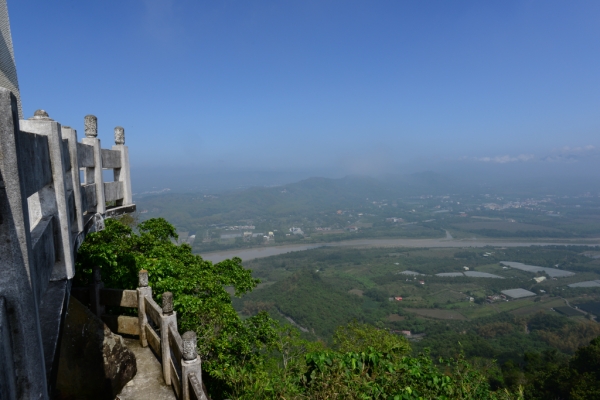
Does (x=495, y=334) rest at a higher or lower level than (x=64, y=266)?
lower

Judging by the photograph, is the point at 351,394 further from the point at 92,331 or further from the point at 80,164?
the point at 80,164

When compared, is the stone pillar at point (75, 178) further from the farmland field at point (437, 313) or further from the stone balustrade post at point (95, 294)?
the farmland field at point (437, 313)

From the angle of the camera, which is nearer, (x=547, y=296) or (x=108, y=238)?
(x=108, y=238)

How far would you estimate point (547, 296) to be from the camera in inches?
2601

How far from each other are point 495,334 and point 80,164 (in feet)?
184

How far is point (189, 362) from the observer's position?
348 centimetres

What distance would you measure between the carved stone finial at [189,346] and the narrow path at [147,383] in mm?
848

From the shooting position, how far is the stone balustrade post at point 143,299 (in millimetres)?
4832

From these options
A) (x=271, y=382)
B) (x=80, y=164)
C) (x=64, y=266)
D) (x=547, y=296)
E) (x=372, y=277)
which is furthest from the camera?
(x=372, y=277)

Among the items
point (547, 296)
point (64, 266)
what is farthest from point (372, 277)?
point (64, 266)

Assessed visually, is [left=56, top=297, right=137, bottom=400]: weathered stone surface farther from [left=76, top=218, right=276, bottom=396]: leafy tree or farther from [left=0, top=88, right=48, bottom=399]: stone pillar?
[left=0, top=88, right=48, bottom=399]: stone pillar

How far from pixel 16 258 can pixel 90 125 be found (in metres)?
3.15

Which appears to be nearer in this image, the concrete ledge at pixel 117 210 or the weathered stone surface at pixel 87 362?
the weathered stone surface at pixel 87 362

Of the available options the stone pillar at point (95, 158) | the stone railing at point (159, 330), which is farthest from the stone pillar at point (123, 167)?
the stone railing at point (159, 330)
